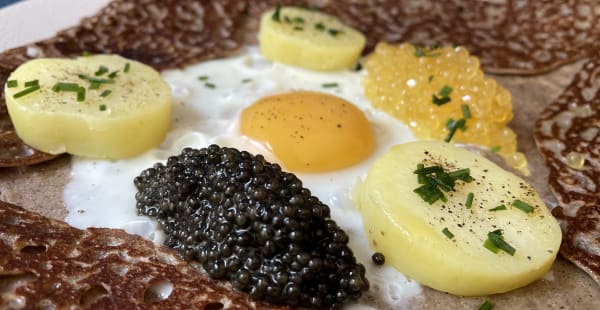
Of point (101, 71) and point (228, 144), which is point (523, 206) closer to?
point (228, 144)

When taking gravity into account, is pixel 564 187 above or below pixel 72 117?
below

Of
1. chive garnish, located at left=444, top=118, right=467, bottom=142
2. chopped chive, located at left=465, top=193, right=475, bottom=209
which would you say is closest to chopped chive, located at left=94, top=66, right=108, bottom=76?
chive garnish, located at left=444, top=118, right=467, bottom=142

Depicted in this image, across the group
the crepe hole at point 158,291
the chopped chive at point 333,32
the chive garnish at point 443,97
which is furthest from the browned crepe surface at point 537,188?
the chopped chive at point 333,32

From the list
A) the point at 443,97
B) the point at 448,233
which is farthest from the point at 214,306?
the point at 443,97

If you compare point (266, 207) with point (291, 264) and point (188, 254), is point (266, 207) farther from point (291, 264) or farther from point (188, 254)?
point (188, 254)

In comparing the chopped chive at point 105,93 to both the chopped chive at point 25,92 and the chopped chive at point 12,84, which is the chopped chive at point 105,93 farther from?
the chopped chive at point 12,84

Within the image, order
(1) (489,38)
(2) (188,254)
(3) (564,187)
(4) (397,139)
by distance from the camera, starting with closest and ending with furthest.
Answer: (2) (188,254) → (3) (564,187) → (4) (397,139) → (1) (489,38)

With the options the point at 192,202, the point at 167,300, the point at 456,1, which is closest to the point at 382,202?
the point at 192,202
